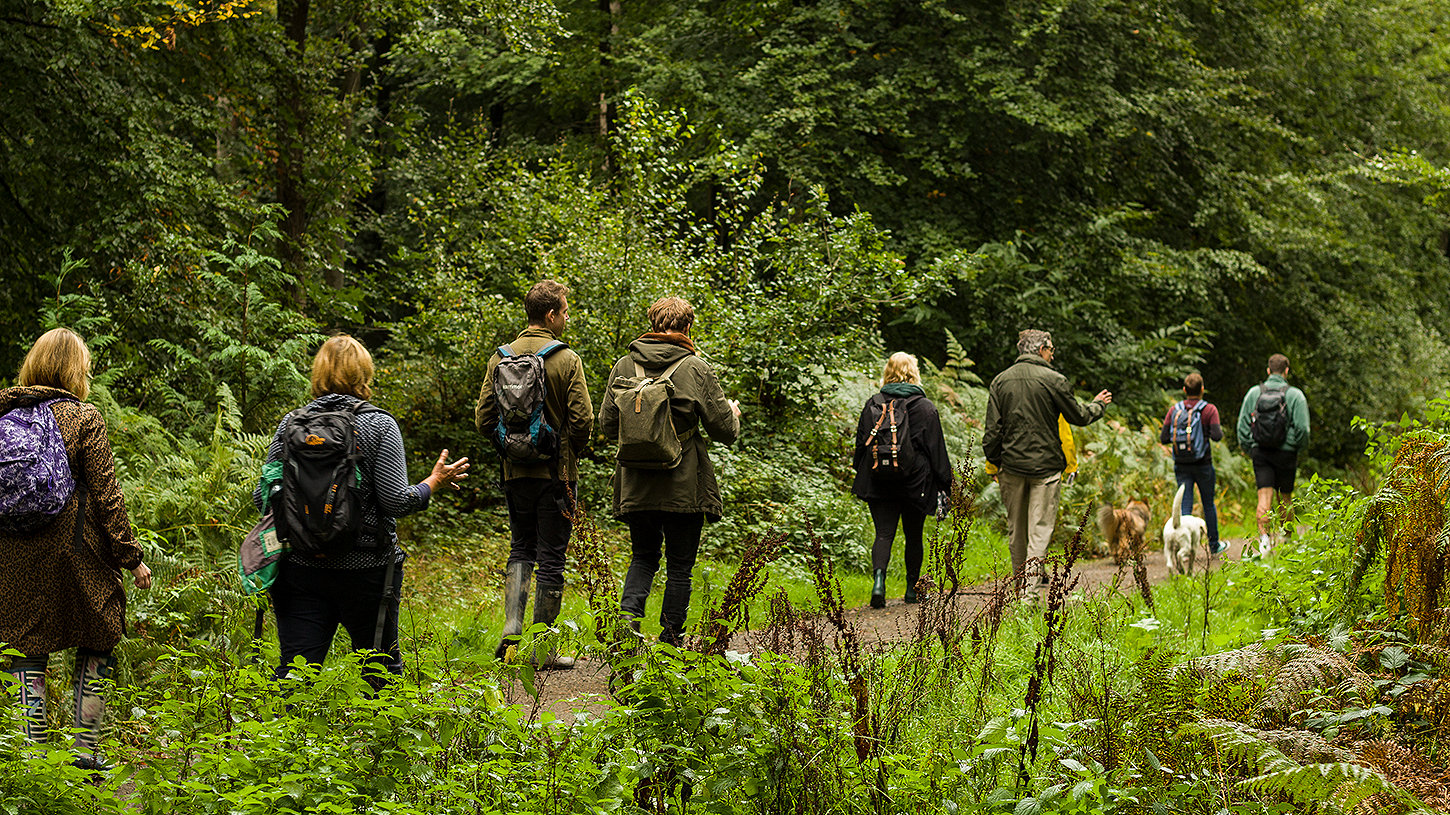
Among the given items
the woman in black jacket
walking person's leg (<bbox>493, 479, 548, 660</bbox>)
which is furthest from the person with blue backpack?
walking person's leg (<bbox>493, 479, 548, 660</bbox>)

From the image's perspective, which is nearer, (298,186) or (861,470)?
(861,470)

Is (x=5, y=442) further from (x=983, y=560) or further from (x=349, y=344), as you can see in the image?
(x=983, y=560)

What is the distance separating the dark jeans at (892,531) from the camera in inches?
341

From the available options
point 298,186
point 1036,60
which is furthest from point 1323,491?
point 1036,60

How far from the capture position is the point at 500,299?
11.6 m

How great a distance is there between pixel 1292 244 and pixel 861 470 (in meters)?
15.4

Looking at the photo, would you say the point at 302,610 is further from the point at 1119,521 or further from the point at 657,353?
the point at 1119,521

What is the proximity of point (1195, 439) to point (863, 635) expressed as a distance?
5.16 meters

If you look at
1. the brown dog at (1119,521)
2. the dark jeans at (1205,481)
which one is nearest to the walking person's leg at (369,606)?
the brown dog at (1119,521)

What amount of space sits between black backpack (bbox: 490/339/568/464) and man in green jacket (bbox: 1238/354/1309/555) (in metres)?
7.54

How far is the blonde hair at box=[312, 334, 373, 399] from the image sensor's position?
15.9 ft

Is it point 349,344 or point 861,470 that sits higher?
point 349,344

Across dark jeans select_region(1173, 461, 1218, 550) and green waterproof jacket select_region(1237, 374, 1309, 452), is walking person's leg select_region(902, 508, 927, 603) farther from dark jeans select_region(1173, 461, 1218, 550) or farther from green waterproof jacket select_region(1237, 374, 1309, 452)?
green waterproof jacket select_region(1237, 374, 1309, 452)

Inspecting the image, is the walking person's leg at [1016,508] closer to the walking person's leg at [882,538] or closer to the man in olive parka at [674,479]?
the walking person's leg at [882,538]
